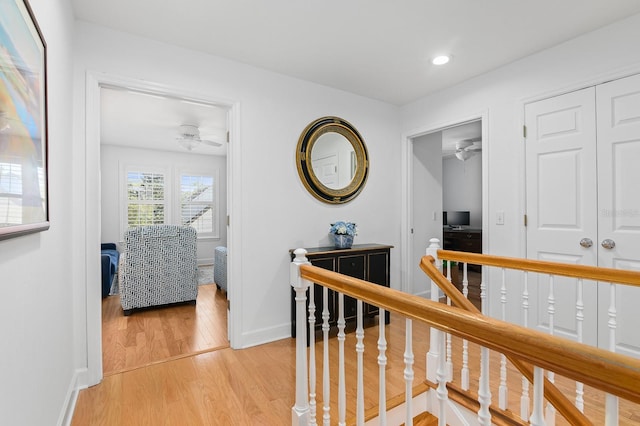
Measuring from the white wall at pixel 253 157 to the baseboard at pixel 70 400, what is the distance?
1.12 feet

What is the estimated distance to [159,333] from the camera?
2.96m

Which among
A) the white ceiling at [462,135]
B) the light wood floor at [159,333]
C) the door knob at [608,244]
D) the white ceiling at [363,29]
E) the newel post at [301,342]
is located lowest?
the light wood floor at [159,333]

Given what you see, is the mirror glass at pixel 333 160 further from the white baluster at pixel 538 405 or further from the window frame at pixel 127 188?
the window frame at pixel 127 188

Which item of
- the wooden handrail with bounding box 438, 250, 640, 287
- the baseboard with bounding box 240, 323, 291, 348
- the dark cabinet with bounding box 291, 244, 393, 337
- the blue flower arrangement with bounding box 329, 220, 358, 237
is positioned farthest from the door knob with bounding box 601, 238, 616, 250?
the baseboard with bounding box 240, 323, 291, 348

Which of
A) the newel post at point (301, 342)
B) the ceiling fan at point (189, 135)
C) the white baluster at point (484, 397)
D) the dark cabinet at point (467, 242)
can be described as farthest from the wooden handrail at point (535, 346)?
the dark cabinet at point (467, 242)

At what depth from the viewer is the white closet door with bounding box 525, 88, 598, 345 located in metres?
2.33

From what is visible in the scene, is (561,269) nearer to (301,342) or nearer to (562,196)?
(562,196)

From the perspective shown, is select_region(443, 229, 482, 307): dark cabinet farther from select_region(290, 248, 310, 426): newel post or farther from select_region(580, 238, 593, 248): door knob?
select_region(290, 248, 310, 426): newel post

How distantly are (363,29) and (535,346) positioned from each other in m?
2.24

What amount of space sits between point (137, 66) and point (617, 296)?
3.83 meters

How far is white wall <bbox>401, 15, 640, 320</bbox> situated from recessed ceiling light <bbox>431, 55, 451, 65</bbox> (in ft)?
1.79

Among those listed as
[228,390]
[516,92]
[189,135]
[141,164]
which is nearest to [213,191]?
[141,164]

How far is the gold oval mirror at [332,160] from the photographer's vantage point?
311cm

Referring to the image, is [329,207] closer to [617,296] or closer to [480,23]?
[480,23]
